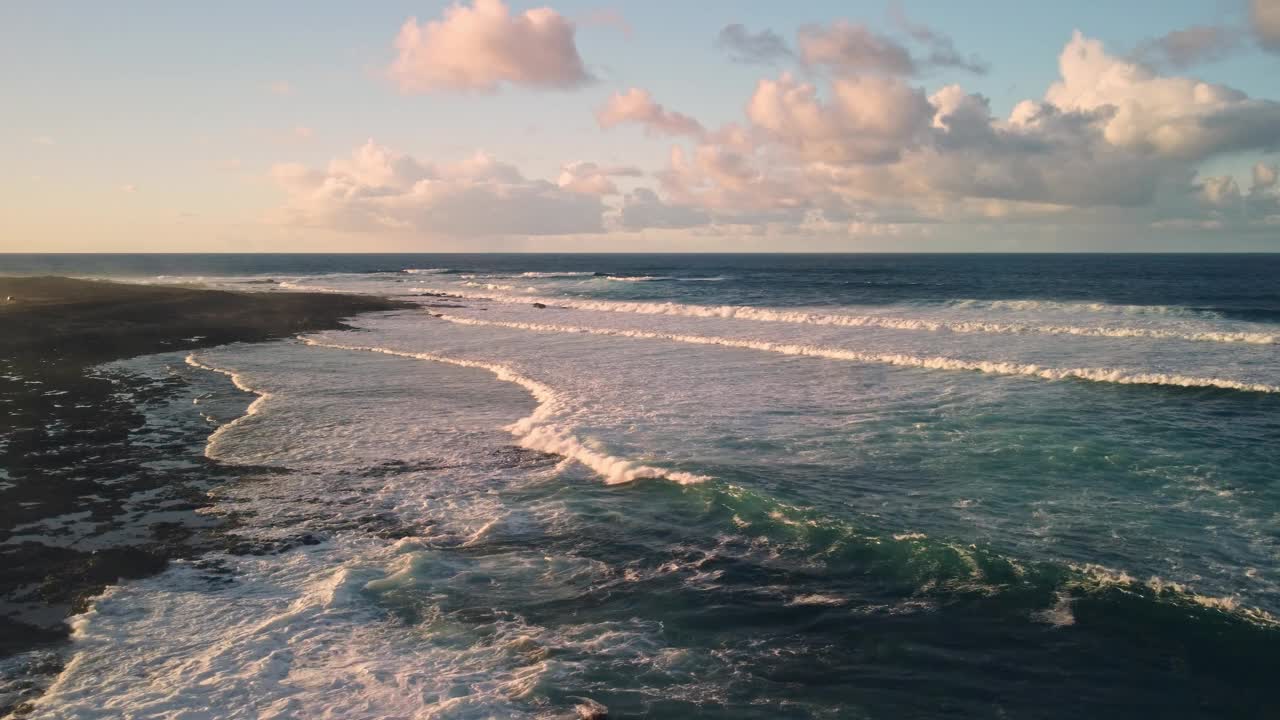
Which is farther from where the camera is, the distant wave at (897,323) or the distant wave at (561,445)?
the distant wave at (897,323)

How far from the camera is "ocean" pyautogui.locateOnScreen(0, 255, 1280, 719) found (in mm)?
8352

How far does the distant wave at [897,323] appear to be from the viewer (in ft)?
121

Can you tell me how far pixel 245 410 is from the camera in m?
21.5

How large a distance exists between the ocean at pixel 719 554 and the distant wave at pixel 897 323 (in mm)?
10094

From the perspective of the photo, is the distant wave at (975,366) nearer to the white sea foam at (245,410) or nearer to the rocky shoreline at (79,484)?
the white sea foam at (245,410)

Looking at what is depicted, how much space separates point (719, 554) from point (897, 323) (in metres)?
35.6

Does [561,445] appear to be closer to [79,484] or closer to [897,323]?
[79,484]

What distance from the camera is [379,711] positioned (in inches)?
309

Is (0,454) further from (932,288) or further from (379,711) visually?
(932,288)

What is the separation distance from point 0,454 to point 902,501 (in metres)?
18.1

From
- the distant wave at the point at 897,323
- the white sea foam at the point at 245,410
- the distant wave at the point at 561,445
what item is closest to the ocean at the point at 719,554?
the distant wave at the point at 561,445

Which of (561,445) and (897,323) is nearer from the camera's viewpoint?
(561,445)

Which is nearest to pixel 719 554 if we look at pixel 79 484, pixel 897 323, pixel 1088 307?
pixel 79 484

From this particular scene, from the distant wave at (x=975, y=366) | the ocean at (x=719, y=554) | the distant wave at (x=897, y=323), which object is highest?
the distant wave at (x=897, y=323)
